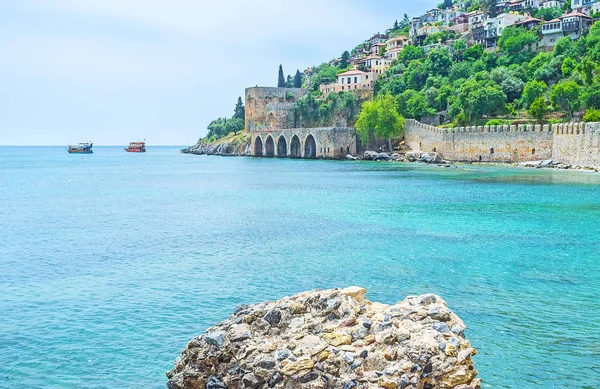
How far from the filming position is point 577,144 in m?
40.5

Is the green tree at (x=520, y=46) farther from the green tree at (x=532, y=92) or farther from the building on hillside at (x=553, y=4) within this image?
the building on hillside at (x=553, y=4)

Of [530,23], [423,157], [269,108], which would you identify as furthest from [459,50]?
[423,157]

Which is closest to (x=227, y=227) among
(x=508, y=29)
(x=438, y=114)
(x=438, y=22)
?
(x=438, y=114)

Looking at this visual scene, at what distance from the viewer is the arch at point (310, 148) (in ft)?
237

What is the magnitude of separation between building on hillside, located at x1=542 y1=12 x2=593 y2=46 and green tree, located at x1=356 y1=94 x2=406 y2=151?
22533 millimetres

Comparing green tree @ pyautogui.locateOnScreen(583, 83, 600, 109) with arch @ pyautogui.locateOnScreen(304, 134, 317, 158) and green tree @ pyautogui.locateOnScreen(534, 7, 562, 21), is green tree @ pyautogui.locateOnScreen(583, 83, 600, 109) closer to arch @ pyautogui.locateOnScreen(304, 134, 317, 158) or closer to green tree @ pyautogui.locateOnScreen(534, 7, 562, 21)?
arch @ pyautogui.locateOnScreen(304, 134, 317, 158)

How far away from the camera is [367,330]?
6.93 metres

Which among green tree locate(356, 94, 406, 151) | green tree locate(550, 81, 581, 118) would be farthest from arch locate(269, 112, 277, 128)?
green tree locate(550, 81, 581, 118)

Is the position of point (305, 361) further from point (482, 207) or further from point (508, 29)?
point (508, 29)

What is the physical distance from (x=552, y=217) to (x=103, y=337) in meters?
17.1

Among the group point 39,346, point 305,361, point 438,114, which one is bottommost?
point 39,346

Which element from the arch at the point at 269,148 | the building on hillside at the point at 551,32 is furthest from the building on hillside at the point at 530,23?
the arch at the point at 269,148

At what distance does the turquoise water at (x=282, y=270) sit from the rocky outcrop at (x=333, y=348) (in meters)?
1.58

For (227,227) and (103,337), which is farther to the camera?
(227,227)
